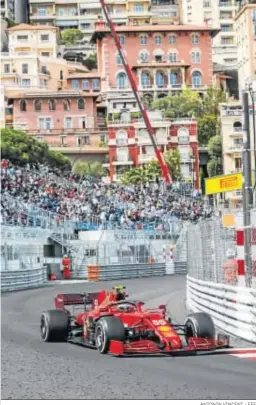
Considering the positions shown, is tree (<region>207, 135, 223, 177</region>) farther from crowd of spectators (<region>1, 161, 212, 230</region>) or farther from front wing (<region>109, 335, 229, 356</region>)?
front wing (<region>109, 335, 229, 356</region>)

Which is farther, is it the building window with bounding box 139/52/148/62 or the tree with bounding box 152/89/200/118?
the building window with bounding box 139/52/148/62

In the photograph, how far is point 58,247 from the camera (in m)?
46.3

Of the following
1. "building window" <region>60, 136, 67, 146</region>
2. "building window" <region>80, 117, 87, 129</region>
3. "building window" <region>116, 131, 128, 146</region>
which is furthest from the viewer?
"building window" <region>80, 117, 87, 129</region>

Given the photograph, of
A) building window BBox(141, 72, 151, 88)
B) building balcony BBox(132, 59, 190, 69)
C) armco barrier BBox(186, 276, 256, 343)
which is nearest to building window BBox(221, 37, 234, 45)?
building balcony BBox(132, 59, 190, 69)

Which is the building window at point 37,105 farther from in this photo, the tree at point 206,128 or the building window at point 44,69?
the tree at point 206,128

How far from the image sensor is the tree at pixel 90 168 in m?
101

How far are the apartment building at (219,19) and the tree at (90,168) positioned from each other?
56435 millimetres

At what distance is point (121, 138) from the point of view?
107312 millimetres

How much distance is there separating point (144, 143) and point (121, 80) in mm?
31262

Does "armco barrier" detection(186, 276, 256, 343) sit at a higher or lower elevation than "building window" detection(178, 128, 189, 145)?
lower

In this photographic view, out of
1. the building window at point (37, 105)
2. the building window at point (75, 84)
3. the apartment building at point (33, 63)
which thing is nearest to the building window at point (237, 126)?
the building window at point (37, 105)

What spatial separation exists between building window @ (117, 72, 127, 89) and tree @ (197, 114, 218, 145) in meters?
22.4

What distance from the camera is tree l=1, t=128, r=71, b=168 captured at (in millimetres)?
84250

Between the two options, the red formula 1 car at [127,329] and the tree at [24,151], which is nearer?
the red formula 1 car at [127,329]
